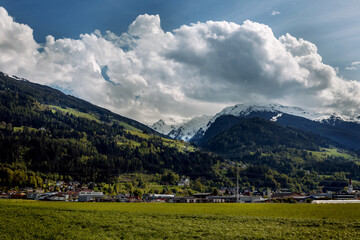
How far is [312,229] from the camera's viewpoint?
4438cm

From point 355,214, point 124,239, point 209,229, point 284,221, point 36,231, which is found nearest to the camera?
point 124,239

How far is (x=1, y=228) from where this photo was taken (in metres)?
44.0

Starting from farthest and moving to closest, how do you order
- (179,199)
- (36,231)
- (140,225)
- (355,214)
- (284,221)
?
(179,199) → (355,214) → (284,221) → (140,225) → (36,231)

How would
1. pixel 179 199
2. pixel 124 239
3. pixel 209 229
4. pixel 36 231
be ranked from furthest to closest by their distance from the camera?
pixel 179 199
pixel 209 229
pixel 36 231
pixel 124 239

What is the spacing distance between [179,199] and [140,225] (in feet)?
478

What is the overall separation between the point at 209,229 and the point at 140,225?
10.8 metres

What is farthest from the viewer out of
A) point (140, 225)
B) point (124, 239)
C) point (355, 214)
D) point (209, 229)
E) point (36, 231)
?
point (355, 214)

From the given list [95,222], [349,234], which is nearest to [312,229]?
[349,234]

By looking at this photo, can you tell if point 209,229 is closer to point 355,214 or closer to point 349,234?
point 349,234

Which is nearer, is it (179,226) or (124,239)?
(124,239)

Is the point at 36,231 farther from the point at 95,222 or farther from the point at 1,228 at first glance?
the point at 95,222

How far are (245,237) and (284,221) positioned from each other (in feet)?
51.5

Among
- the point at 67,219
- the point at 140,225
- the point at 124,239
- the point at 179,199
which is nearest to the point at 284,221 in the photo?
the point at 140,225

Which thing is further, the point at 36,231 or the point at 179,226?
the point at 179,226
